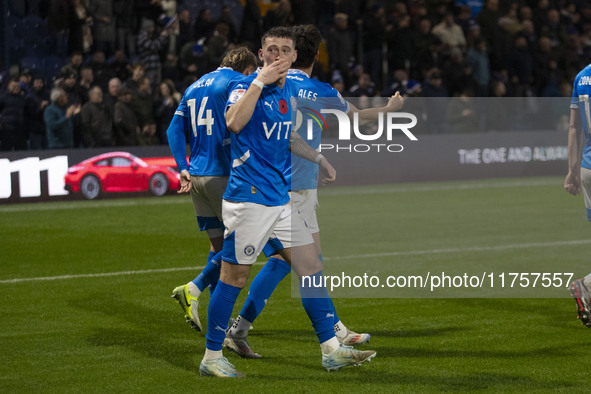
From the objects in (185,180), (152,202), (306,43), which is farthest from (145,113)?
(306,43)

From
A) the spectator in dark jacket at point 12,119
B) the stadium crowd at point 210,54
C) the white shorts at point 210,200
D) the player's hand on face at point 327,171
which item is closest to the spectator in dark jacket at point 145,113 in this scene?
the stadium crowd at point 210,54

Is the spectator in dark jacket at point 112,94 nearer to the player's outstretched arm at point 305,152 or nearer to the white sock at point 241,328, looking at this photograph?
the white sock at point 241,328

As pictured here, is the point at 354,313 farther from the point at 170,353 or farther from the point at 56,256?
the point at 56,256

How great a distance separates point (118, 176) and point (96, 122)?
104 centimetres

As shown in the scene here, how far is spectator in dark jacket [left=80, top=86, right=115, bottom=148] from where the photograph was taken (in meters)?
16.9

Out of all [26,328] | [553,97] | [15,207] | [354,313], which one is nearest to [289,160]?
[354,313]

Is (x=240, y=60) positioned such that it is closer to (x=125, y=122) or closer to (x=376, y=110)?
(x=376, y=110)

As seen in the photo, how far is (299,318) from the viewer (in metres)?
7.63

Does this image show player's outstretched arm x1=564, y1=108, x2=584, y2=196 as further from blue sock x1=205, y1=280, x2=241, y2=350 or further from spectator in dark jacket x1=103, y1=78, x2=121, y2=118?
spectator in dark jacket x1=103, y1=78, x2=121, y2=118

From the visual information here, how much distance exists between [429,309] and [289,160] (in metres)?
2.32

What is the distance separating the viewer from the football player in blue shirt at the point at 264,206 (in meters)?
5.52

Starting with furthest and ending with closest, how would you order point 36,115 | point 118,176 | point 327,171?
point 118,176
point 36,115
point 327,171

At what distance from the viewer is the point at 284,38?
5492 mm

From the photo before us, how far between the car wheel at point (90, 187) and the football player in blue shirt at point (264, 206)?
36.9 feet
